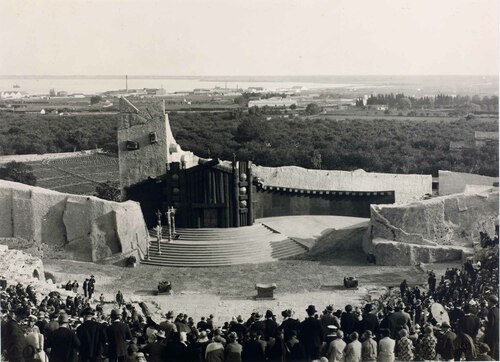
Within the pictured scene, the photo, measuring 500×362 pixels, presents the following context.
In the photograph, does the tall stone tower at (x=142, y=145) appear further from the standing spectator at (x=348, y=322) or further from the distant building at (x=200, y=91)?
the standing spectator at (x=348, y=322)

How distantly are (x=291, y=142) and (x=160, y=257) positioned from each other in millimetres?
18853

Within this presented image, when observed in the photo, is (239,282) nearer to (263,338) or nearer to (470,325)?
(263,338)

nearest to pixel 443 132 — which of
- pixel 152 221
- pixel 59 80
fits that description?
pixel 152 221

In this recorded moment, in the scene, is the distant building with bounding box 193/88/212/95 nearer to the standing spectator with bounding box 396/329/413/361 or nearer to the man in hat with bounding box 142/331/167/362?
the man in hat with bounding box 142/331/167/362

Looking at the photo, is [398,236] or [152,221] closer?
[398,236]


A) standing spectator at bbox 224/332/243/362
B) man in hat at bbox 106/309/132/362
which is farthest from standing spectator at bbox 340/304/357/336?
man in hat at bbox 106/309/132/362

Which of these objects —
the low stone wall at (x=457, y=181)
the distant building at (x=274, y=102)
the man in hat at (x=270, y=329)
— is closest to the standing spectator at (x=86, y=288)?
the man in hat at (x=270, y=329)

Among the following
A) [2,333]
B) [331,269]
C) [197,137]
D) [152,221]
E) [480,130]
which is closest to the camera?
[2,333]

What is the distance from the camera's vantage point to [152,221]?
29.6 m

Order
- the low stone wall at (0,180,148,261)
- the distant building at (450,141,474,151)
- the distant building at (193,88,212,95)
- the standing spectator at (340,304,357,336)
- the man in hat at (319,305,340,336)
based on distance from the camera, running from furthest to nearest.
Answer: the distant building at (450,141,474,151), the distant building at (193,88,212,95), the low stone wall at (0,180,148,261), the standing spectator at (340,304,357,336), the man in hat at (319,305,340,336)

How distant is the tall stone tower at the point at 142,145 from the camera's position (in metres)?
30.2

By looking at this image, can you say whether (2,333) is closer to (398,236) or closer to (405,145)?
(398,236)

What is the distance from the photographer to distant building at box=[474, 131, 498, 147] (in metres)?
31.3

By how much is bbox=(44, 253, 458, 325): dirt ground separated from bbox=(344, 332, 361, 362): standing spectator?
198 inches
